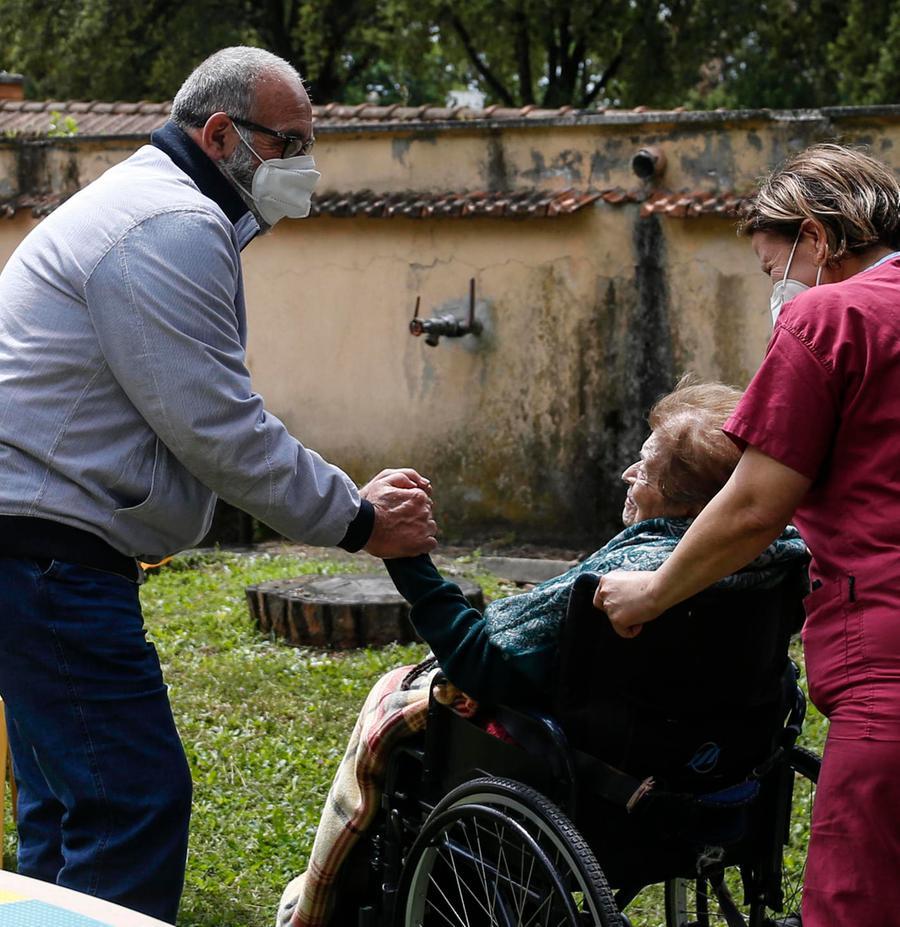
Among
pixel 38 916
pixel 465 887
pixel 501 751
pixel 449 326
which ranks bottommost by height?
pixel 449 326

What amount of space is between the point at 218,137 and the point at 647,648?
142cm

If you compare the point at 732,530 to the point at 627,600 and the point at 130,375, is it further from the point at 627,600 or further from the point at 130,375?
the point at 130,375

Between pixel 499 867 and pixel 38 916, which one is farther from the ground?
pixel 38 916

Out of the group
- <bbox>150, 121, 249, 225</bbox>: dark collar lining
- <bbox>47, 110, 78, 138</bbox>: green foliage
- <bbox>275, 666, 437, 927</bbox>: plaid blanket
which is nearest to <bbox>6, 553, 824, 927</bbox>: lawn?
<bbox>275, 666, 437, 927</bbox>: plaid blanket

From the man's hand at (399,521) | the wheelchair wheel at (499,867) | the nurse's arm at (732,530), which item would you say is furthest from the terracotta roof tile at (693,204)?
the nurse's arm at (732,530)

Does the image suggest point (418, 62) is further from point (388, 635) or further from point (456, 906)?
point (456, 906)

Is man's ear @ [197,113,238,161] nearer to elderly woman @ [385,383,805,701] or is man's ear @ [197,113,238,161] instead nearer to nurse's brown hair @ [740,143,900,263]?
elderly woman @ [385,383,805,701]

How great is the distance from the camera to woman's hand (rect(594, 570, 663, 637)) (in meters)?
2.63

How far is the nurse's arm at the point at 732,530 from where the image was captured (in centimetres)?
235

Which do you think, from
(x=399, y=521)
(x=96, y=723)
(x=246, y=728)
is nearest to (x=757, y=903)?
(x=399, y=521)

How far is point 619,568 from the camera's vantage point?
287cm

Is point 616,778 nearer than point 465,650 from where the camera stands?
Yes

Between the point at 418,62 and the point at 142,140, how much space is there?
13.6 meters

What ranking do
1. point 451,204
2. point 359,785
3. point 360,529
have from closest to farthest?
point 360,529, point 359,785, point 451,204
